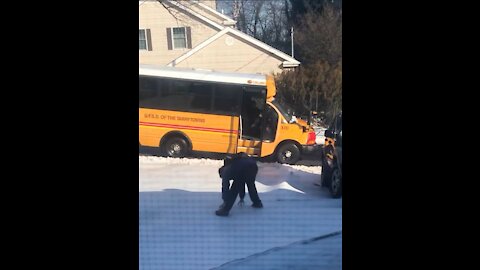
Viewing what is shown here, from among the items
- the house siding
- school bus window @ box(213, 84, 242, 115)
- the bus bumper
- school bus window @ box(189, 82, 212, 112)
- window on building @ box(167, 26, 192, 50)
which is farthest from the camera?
school bus window @ box(189, 82, 212, 112)

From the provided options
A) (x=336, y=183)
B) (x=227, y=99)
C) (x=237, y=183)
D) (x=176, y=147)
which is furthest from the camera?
(x=227, y=99)

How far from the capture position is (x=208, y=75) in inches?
83.4

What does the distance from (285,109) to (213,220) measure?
1.74 feet

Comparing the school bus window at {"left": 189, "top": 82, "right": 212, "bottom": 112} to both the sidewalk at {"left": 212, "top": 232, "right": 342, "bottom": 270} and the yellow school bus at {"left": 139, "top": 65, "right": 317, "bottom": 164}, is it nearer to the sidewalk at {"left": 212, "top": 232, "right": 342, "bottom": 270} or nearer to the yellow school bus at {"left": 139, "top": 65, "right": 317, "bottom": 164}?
the yellow school bus at {"left": 139, "top": 65, "right": 317, "bottom": 164}

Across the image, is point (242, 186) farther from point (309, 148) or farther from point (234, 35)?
point (234, 35)

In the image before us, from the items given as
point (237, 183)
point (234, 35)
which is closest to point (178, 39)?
point (234, 35)

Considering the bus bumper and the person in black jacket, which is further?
the bus bumper

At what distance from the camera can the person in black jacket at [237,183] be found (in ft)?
6.19

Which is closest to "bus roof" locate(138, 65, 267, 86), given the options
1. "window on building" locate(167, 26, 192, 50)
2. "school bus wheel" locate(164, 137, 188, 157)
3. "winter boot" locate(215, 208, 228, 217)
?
"window on building" locate(167, 26, 192, 50)

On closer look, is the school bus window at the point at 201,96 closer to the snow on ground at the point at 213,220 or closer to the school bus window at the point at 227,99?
the school bus window at the point at 227,99

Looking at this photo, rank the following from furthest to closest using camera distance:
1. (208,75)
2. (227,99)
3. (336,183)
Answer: (227,99)
(208,75)
(336,183)

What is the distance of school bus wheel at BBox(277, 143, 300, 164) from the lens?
2070mm

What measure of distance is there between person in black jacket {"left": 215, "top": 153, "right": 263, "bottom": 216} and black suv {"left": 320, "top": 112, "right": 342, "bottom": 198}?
28 cm
